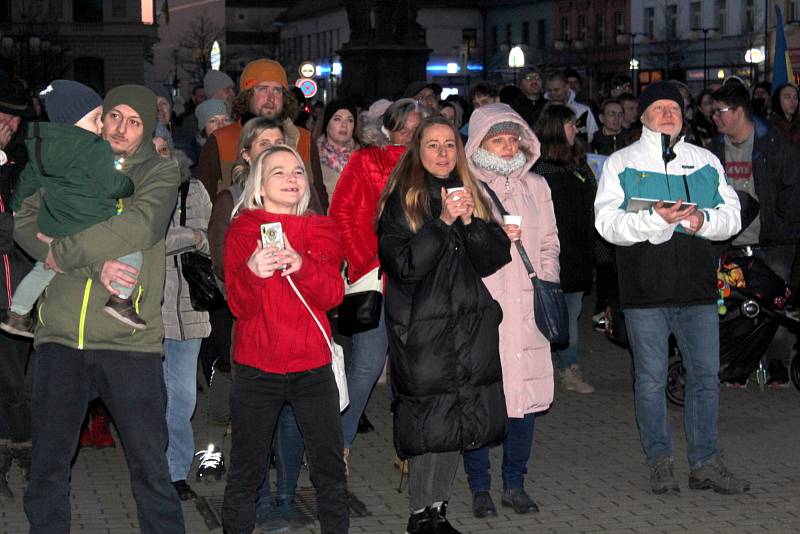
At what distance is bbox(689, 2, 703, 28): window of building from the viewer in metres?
97.0

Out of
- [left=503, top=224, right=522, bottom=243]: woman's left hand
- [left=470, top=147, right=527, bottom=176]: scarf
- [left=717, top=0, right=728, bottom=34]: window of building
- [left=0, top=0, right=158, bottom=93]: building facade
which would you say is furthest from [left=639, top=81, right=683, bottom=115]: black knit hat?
[left=0, top=0, right=158, bottom=93]: building facade

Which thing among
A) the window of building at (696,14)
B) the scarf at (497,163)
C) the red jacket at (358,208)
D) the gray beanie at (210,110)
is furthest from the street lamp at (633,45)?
the scarf at (497,163)

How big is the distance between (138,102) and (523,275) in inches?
86.7

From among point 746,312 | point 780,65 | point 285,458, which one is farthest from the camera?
point 780,65

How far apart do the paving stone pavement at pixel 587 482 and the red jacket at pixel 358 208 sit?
1314 mm

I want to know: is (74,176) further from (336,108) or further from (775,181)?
(775,181)

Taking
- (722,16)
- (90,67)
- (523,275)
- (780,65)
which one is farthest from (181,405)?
(90,67)

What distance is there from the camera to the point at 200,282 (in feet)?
26.1

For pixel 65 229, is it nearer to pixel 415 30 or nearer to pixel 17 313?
pixel 17 313

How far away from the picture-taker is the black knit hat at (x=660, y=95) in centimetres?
827

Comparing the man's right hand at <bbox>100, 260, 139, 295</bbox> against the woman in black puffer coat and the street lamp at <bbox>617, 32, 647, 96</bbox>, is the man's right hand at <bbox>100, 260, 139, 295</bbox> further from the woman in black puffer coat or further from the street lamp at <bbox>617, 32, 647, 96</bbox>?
the street lamp at <bbox>617, 32, 647, 96</bbox>

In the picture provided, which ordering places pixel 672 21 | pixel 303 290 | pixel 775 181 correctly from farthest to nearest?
pixel 672 21 → pixel 775 181 → pixel 303 290

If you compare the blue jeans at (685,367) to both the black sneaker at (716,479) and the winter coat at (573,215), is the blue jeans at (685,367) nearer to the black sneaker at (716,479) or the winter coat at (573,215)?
the black sneaker at (716,479)

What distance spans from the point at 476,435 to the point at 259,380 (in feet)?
3.67
